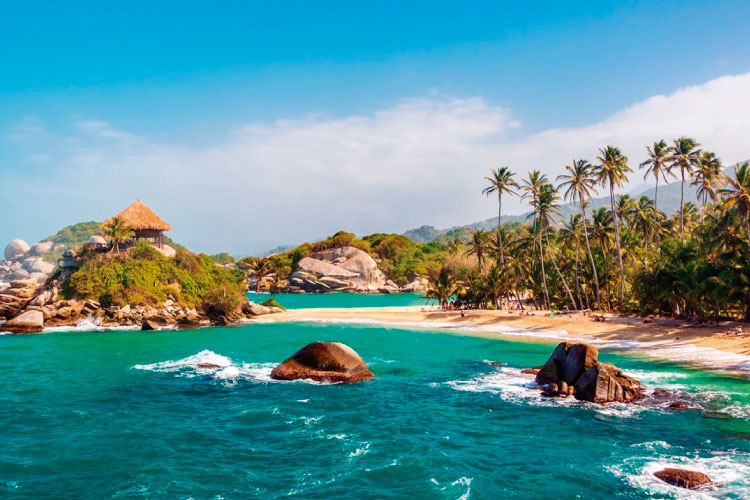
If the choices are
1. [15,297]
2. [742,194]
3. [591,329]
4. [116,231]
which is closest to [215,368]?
[591,329]

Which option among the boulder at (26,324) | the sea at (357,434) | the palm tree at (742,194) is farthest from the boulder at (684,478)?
the boulder at (26,324)

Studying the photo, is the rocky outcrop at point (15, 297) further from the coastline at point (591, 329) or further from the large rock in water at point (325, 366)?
the large rock in water at point (325, 366)

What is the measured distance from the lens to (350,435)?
20.7 meters

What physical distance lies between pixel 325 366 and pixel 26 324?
44.2 meters

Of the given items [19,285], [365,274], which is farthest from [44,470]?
[365,274]

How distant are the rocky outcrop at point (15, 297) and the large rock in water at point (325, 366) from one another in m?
49.6

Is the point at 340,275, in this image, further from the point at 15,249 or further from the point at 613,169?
the point at 15,249

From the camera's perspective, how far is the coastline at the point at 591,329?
36969mm

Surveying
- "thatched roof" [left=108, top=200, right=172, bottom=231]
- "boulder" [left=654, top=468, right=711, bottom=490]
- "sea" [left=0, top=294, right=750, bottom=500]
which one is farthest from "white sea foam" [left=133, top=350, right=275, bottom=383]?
"thatched roof" [left=108, top=200, right=172, bottom=231]

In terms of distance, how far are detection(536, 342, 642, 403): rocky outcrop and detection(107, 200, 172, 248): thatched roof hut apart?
212ft

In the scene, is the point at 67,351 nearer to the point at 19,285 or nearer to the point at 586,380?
the point at 19,285

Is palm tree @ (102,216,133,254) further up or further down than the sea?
further up

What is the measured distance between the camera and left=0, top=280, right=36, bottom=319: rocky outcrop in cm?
6244

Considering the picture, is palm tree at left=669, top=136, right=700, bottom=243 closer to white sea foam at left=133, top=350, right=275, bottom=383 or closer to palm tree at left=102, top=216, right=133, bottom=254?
white sea foam at left=133, top=350, right=275, bottom=383
